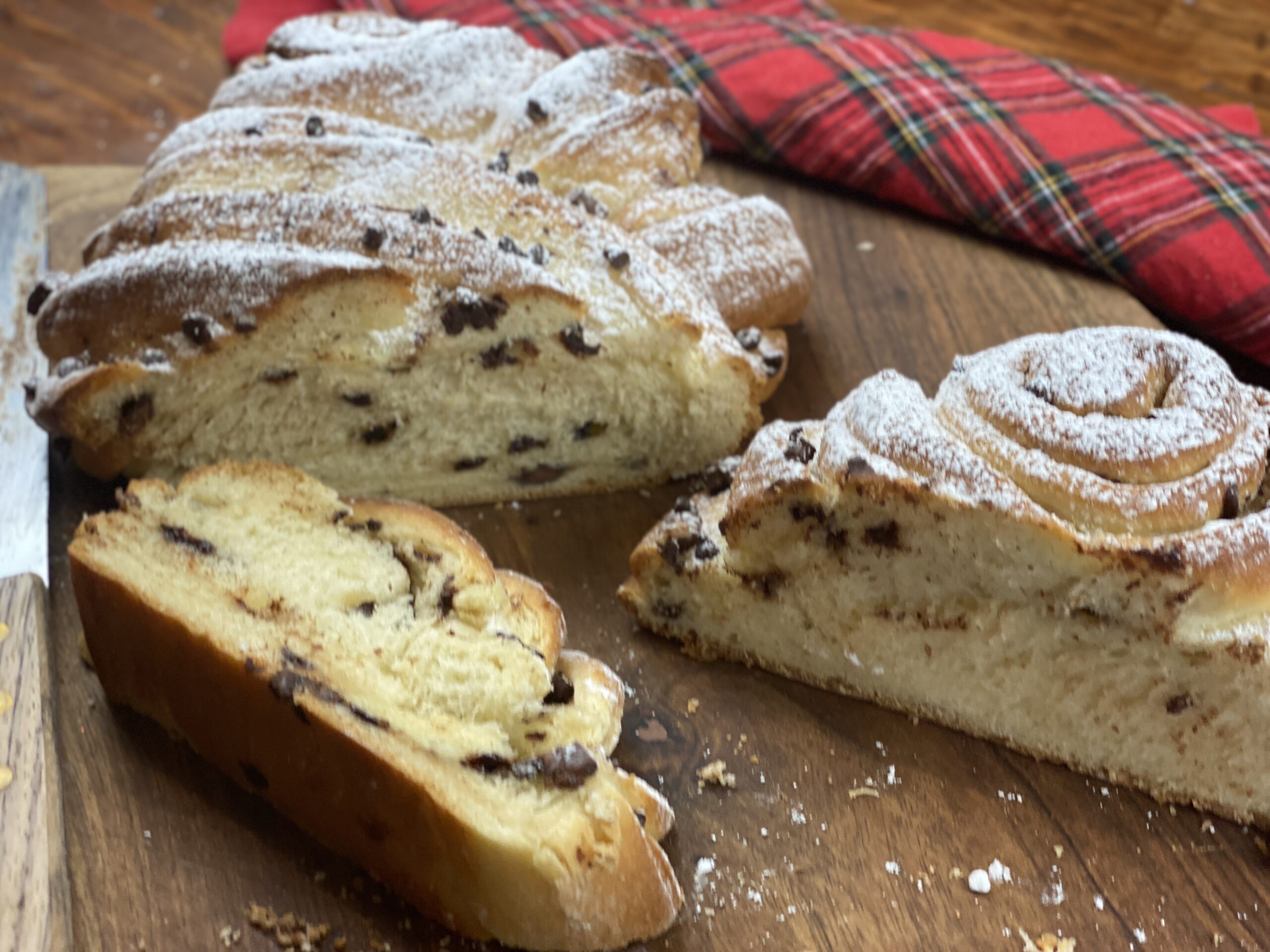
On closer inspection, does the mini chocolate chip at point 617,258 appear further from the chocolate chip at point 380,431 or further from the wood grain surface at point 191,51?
the wood grain surface at point 191,51

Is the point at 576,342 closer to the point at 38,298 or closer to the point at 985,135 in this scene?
the point at 38,298

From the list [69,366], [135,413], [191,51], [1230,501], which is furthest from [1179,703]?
[191,51]

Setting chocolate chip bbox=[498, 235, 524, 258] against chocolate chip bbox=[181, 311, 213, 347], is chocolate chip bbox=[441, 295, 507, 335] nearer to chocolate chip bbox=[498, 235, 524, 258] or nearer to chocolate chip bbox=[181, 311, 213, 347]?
chocolate chip bbox=[498, 235, 524, 258]

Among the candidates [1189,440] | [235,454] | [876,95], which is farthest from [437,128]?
[1189,440]

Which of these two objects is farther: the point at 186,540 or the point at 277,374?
the point at 277,374

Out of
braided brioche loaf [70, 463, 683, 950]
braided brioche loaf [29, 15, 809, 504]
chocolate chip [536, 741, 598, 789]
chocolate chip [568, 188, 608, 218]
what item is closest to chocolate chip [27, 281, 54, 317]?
braided brioche loaf [29, 15, 809, 504]

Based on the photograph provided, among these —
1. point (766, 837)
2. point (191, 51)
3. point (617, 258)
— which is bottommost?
point (766, 837)
